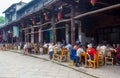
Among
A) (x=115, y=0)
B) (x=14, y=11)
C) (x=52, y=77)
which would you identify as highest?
(x=14, y=11)

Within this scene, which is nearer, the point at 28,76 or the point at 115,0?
the point at 28,76

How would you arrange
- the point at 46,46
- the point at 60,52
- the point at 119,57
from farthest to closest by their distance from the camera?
the point at 46,46, the point at 60,52, the point at 119,57

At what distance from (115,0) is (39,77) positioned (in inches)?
250

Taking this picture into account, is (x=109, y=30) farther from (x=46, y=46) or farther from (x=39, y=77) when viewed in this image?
(x=39, y=77)

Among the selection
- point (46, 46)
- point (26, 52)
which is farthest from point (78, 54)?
point (26, 52)

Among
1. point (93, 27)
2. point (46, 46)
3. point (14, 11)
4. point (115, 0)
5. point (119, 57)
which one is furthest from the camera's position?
point (14, 11)

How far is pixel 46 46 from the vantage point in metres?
17.7

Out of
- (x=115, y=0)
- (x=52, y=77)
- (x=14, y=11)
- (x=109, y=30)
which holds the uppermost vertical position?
(x=14, y=11)

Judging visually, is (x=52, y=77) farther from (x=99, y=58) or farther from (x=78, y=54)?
(x=99, y=58)

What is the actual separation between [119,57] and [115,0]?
10.8 ft

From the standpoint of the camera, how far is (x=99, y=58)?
11586 millimetres

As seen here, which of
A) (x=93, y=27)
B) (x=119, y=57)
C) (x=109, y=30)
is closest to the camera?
(x=119, y=57)

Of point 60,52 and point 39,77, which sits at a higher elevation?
point 60,52

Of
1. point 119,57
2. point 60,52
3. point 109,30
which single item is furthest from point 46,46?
point 119,57
